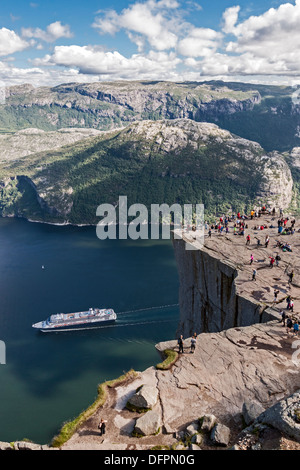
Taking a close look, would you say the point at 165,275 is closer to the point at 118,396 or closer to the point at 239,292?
the point at 239,292

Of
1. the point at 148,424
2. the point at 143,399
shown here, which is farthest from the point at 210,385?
the point at 148,424

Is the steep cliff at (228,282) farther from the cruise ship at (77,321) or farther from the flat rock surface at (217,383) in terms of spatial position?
the cruise ship at (77,321)

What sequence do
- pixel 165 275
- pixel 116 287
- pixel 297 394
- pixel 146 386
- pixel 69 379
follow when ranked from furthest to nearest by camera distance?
pixel 165 275
pixel 116 287
pixel 69 379
pixel 146 386
pixel 297 394

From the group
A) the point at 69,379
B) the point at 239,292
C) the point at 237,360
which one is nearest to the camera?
the point at 237,360

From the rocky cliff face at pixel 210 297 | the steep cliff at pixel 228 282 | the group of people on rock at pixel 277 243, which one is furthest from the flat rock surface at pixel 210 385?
the steep cliff at pixel 228 282

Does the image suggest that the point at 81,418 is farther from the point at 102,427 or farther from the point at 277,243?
the point at 277,243
